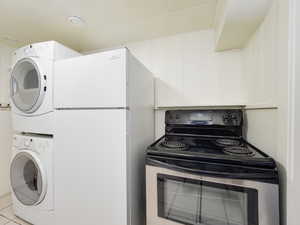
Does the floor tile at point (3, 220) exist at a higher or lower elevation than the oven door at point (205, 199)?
lower

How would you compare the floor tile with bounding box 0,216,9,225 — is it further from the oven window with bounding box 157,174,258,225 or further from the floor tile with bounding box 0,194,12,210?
the oven window with bounding box 157,174,258,225

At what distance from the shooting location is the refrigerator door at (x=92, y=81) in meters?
0.91

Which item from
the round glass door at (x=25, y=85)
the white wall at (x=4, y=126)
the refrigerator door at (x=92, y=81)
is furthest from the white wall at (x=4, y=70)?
the refrigerator door at (x=92, y=81)

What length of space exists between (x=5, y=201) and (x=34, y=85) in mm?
1539

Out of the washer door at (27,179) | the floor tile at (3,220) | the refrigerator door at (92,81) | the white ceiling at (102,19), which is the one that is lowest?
the floor tile at (3,220)

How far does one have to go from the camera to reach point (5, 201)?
171 centimetres

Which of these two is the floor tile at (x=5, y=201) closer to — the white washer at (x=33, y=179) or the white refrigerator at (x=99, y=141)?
the white washer at (x=33, y=179)

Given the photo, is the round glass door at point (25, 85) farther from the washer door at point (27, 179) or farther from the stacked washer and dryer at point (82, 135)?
the washer door at point (27, 179)

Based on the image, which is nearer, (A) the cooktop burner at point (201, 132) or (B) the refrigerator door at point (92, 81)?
(B) the refrigerator door at point (92, 81)

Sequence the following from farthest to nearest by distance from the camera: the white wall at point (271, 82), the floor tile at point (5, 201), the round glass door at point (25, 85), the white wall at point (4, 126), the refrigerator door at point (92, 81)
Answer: the white wall at point (4, 126) → the floor tile at point (5, 201) → the round glass door at point (25, 85) → the refrigerator door at point (92, 81) → the white wall at point (271, 82)

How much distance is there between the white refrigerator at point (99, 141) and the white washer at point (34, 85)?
0.14m

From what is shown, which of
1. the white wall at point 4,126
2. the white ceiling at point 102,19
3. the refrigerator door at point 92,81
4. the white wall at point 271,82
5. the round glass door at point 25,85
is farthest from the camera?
the white wall at point 4,126

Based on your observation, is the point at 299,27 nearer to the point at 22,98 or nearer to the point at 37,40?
the point at 22,98

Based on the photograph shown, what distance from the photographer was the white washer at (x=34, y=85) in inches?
47.4
